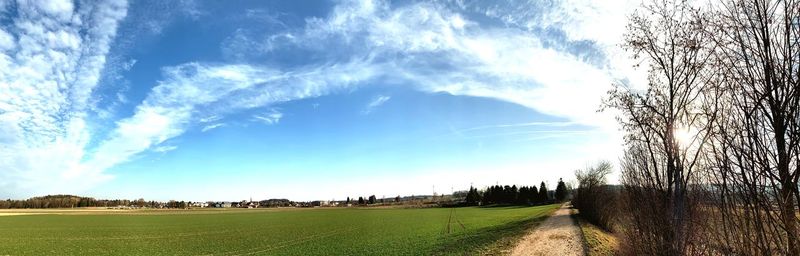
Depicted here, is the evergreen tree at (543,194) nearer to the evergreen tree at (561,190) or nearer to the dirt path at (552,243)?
the evergreen tree at (561,190)

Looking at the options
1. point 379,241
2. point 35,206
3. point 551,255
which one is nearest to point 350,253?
point 379,241

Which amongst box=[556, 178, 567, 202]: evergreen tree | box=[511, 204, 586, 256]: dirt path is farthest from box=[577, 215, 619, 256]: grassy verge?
box=[556, 178, 567, 202]: evergreen tree

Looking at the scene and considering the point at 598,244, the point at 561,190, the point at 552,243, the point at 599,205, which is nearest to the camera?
the point at 598,244

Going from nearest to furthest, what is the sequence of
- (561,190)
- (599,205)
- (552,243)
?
1. (552,243)
2. (599,205)
3. (561,190)

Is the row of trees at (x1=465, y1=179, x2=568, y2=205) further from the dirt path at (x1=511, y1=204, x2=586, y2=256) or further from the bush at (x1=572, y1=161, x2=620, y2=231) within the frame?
the dirt path at (x1=511, y1=204, x2=586, y2=256)

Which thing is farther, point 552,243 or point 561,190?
point 561,190

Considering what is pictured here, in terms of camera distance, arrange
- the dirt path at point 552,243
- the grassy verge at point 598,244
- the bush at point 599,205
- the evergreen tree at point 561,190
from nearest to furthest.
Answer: the grassy verge at point 598,244
the dirt path at point 552,243
the bush at point 599,205
the evergreen tree at point 561,190

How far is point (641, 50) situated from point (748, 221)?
287 inches

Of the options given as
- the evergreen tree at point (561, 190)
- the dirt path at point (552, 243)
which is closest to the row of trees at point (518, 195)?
the evergreen tree at point (561, 190)

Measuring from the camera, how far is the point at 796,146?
13.6 feet

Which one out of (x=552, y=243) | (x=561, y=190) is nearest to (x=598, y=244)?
(x=552, y=243)

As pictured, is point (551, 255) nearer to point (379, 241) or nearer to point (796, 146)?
point (379, 241)

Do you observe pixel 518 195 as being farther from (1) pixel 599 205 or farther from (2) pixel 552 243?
(2) pixel 552 243

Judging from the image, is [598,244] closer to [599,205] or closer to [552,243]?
[552,243]
